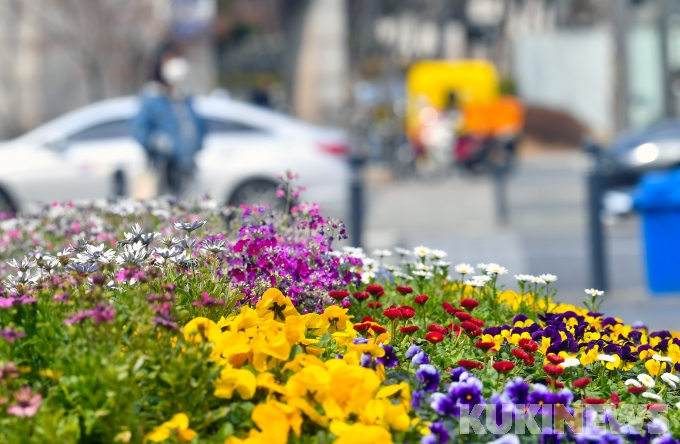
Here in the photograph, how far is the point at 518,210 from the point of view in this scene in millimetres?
14500

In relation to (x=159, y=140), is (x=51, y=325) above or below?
below

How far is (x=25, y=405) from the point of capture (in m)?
2.75

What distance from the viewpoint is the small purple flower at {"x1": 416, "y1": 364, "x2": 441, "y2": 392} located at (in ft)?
10.4

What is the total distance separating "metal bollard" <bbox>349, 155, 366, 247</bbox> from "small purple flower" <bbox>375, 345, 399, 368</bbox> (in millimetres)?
6451

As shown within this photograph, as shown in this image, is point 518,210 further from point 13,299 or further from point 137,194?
point 13,299

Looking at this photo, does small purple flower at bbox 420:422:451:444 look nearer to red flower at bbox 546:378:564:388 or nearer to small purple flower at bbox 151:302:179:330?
red flower at bbox 546:378:564:388

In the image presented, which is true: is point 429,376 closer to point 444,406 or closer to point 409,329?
point 444,406

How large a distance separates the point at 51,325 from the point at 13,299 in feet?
0.47

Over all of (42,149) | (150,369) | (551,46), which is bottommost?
(150,369)

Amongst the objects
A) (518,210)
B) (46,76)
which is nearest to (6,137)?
(46,76)

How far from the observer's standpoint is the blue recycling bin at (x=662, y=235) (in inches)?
329

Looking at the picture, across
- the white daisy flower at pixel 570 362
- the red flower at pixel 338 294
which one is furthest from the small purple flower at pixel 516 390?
the red flower at pixel 338 294

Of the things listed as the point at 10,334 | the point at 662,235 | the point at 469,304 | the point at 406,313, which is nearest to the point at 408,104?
the point at 662,235

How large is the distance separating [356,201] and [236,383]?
7.12 m
